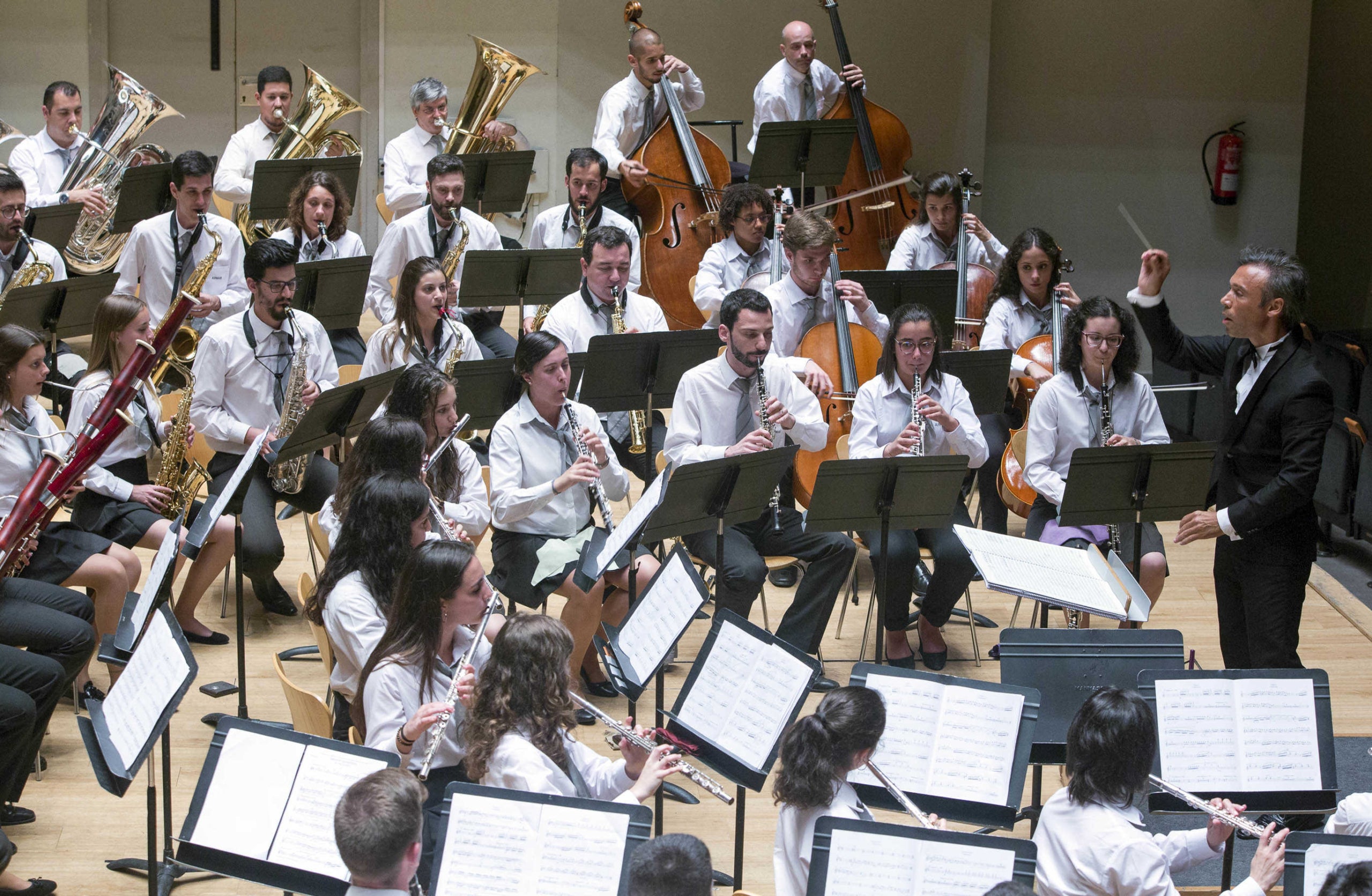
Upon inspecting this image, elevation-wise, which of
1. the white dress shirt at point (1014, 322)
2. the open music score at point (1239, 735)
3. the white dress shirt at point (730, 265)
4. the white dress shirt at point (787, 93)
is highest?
the white dress shirt at point (787, 93)

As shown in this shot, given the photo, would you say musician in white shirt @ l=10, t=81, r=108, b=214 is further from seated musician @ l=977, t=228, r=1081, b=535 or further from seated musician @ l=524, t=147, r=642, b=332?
seated musician @ l=977, t=228, r=1081, b=535

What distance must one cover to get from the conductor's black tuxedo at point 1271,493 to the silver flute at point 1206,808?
135cm

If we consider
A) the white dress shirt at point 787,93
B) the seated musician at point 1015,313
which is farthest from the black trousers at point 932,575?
the white dress shirt at point 787,93

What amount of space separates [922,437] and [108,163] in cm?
473

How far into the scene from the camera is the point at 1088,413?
5.10 m

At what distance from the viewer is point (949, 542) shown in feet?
16.7

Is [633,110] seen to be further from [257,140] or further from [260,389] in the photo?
[260,389]

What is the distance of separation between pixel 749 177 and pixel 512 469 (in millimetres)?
2908

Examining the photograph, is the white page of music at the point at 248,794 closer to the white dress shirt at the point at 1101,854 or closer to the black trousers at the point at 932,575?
the white dress shirt at the point at 1101,854

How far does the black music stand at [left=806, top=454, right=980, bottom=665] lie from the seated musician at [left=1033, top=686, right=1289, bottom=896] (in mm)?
1346

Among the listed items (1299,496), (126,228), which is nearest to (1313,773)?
(1299,496)

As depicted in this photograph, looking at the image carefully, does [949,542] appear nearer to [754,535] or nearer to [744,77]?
[754,535]

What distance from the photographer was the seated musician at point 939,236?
22.0 ft

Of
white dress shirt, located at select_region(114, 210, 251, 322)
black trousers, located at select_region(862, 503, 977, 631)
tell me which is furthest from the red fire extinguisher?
white dress shirt, located at select_region(114, 210, 251, 322)
